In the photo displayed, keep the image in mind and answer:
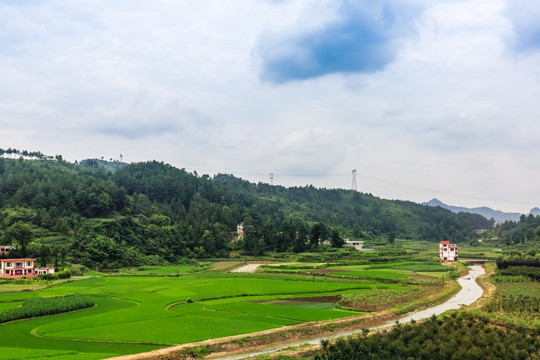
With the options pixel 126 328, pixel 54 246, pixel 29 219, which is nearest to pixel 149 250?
pixel 54 246

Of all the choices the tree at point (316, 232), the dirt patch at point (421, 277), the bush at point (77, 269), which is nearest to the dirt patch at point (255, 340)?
the dirt patch at point (421, 277)

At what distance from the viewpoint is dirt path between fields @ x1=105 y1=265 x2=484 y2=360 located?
26.0 metres

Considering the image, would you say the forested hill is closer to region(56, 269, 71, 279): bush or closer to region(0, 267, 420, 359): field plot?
region(56, 269, 71, 279): bush

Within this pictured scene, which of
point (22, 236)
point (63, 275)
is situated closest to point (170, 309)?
point (63, 275)

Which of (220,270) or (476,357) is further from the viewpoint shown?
(220,270)

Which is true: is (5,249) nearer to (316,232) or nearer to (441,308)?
(316,232)

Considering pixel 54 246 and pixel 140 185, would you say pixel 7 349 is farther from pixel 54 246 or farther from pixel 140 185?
pixel 140 185

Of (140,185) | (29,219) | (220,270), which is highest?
(140,185)

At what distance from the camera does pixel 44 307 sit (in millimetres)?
37281

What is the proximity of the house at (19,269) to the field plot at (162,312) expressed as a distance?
8.58 m

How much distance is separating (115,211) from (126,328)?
91.8 m

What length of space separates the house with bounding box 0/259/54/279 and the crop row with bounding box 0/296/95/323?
25.1 meters

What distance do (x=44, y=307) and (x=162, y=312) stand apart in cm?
1007

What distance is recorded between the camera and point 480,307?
39562 millimetres
